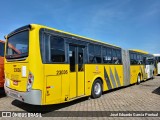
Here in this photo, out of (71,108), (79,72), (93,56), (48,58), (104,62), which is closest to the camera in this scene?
(48,58)

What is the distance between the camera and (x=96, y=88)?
9320 mm

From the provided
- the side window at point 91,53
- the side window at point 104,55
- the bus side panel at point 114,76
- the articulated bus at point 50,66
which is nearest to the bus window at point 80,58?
the articulated bus at point 50,66

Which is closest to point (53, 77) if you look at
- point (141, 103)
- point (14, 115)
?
point (14, 115)

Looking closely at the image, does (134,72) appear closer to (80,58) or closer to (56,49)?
(80,58)

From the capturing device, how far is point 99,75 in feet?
31.0

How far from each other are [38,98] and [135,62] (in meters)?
11.4

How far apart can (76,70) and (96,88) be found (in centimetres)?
227

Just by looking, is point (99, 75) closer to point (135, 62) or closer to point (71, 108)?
point (71, 108)

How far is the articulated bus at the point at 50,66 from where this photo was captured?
582 cm

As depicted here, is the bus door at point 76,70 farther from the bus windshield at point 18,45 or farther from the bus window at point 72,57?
the bus windshield at point 18,45

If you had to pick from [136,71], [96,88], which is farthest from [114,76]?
Result: [136,71]

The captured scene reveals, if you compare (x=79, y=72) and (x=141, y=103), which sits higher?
(x=79, y=72)

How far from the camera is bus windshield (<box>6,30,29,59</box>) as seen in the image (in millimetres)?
6266

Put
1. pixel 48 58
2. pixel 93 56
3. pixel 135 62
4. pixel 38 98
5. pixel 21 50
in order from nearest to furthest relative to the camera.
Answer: pixel 38 98, pixel 48 58, pixel 21 50, pixel 93 56, pixel 135 62
